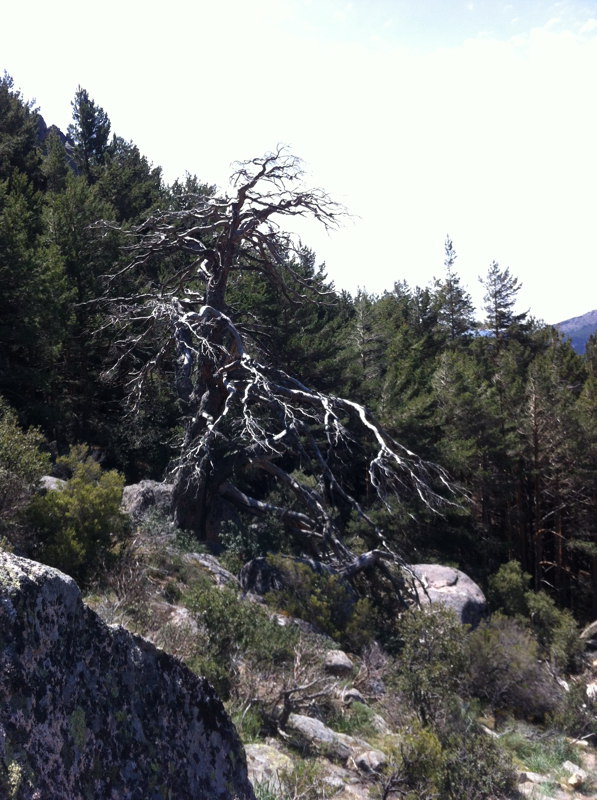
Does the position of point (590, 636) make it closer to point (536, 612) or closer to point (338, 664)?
point (536, 612)

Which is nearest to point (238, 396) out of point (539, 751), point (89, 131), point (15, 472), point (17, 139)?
point (15, 472)

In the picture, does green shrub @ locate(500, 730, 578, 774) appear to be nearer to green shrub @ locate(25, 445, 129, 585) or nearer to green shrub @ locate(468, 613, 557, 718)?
green shrub @ locate(468, 613, 557, 718)

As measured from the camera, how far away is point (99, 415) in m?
16.9

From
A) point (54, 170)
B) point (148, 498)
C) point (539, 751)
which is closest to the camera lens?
point (539, 751)

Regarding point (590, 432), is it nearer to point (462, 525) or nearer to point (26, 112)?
point (462, 525)

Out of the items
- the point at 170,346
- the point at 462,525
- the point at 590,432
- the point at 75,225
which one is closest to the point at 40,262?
the point at 75,225

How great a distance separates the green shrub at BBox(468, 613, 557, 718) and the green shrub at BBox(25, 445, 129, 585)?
5471 millimetres

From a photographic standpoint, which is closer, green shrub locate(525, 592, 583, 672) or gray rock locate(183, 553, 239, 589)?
gray rock locate(183, 553, 239, 589)

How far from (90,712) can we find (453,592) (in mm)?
11074

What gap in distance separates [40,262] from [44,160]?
14.6 m

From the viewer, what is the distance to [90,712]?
2.21 metres

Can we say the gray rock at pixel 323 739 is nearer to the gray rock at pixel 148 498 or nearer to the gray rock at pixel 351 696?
the gray rock at pixel 351 696

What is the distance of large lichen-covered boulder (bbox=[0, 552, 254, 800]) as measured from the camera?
6.45 ft

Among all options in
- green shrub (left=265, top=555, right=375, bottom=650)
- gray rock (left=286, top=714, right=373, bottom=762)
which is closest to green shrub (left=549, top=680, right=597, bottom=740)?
green shrub (left=265, top=555, right=375, bottom=650)
